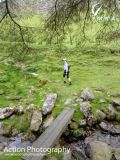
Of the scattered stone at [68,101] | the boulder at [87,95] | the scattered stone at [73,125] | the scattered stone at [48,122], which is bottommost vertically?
the scattered stone at [73,125]

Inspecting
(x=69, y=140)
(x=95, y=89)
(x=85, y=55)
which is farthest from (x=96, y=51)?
(x=69, y=140)

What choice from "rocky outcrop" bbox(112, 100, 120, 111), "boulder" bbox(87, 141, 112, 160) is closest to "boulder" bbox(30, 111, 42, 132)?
"boulder" bbox(87, 141, 112, 160)

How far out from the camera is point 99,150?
10141 millimetres

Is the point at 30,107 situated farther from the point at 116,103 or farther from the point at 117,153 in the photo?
the point at 117,153

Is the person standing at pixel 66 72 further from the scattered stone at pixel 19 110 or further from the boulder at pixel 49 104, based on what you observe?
the scattered stone at pixel 19 110

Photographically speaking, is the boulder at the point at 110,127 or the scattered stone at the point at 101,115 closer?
the boulder at the point at 110,127

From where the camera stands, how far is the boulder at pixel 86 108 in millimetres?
12820

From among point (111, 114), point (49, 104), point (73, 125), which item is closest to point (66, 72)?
point (49, 104)

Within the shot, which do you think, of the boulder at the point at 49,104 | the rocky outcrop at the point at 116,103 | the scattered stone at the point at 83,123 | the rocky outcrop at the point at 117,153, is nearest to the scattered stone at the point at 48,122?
the boulder at the point at 49,104

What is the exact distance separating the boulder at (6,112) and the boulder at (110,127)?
4184 millimetres

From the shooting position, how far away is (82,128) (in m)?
12.2

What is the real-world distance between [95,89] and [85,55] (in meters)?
12.9

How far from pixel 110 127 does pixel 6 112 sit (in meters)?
4.85

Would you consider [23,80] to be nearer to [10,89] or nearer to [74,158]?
[10,89]
